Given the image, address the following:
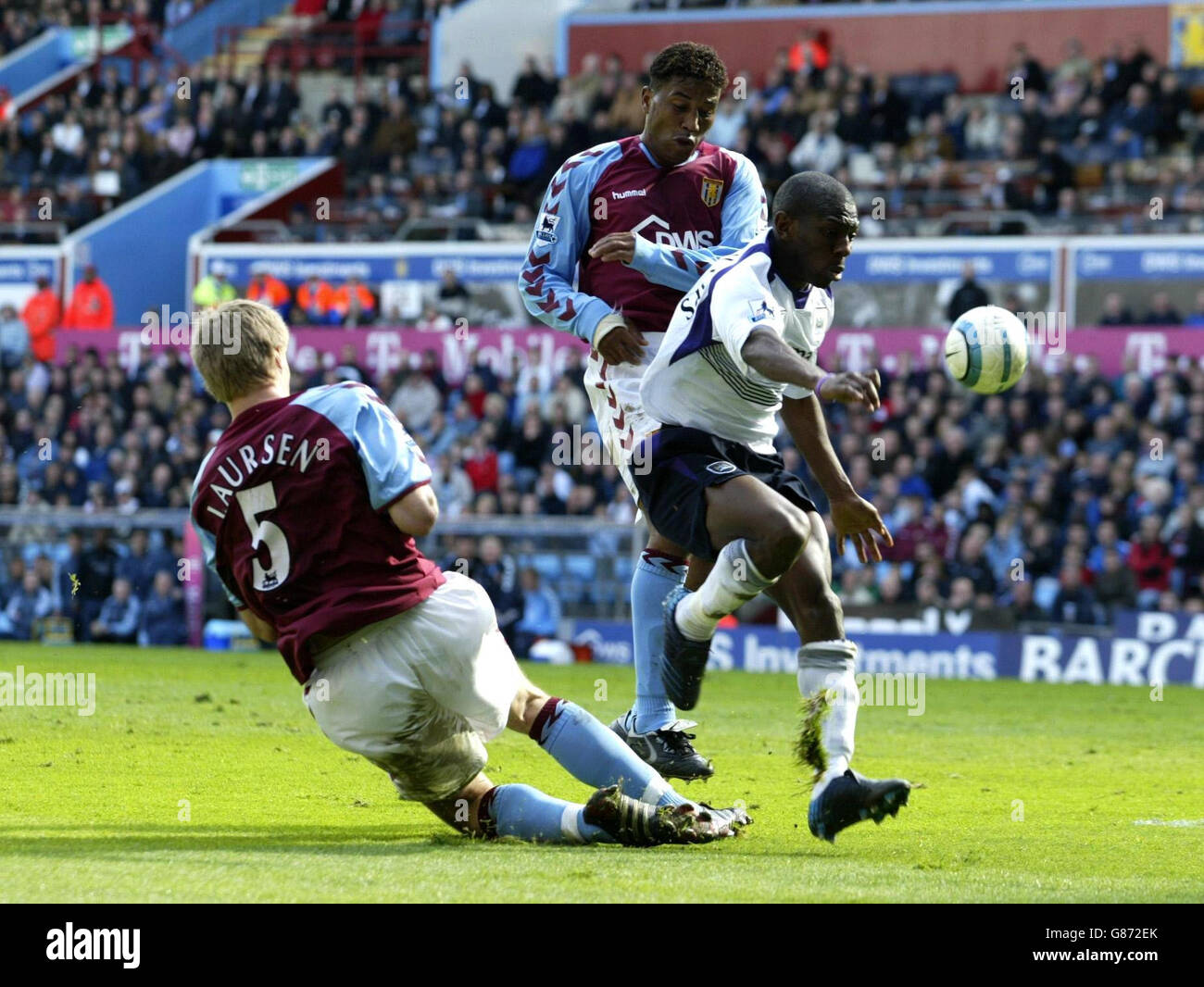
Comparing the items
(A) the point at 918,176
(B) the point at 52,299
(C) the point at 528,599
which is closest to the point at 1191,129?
(A) the point at 918,176

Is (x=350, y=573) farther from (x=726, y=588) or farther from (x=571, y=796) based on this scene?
(x=571, y=796)

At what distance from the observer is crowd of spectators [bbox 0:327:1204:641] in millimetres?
17125

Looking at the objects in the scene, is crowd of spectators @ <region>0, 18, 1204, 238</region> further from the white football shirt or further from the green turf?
the white football shirt

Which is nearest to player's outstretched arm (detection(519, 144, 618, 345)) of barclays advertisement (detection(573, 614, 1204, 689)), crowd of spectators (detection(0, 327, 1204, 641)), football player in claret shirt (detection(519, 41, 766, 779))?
football player in claret shirt (detection(519, 41, 766, 779))

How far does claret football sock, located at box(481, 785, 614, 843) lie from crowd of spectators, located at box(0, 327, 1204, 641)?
1123cm

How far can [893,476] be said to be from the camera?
18.5 meters

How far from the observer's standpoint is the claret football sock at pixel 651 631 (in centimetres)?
762

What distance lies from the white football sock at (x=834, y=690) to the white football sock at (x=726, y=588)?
278 mm

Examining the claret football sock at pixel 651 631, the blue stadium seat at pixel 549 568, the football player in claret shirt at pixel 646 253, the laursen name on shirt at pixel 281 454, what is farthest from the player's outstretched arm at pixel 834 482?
the blue stadium seat at pixel 549 568

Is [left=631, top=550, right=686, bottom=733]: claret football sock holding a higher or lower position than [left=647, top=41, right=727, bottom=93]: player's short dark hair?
lower

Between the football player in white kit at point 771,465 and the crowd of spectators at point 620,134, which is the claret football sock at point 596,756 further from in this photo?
the crowd of spectators at point 620,134

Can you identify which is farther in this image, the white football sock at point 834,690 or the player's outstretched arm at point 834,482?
the player's outstretched arm at point 834,482
